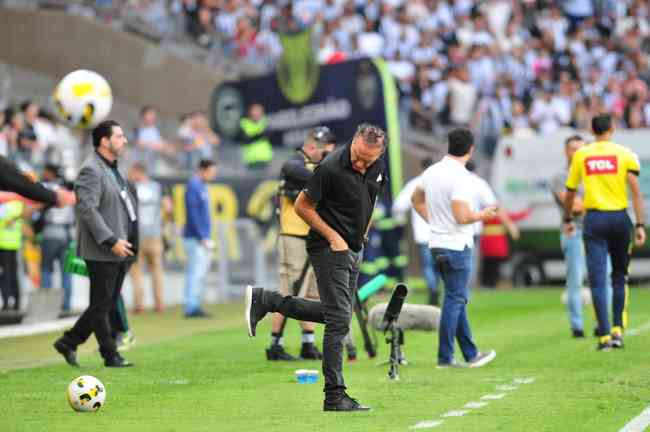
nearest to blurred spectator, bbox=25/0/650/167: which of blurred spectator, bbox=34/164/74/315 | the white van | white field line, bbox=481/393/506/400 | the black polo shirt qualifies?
the white van

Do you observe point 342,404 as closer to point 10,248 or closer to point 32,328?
point 32,328

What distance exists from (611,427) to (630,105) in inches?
846

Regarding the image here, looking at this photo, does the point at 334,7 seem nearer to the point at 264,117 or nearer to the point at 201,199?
the point at 264,117

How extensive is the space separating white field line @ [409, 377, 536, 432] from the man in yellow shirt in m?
2.45

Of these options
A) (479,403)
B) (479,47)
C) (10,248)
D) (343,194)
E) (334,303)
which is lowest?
(479,403)

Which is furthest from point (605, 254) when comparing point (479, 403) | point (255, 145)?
point (255, 145)

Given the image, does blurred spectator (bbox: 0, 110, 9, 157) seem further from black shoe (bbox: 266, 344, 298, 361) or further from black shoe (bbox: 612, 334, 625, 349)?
black shoe (bbox: 612, 334, 625, 349)

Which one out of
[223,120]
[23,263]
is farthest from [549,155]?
[23,263]

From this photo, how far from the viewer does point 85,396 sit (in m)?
10.4

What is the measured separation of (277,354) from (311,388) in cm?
251

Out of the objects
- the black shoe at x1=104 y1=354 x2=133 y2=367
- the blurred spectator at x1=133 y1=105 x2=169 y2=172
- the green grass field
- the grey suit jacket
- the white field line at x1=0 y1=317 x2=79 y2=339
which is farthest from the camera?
the blurred spectator at x1=133 y1=105 x2=169 y2=172

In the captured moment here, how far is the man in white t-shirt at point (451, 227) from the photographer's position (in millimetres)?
13172

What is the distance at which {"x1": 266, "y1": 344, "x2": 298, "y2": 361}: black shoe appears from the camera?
1427 cm

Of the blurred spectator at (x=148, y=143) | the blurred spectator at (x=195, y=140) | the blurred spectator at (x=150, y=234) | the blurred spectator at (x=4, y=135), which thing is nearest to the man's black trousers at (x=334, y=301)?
the blurred spectator at (x=4, y=135)
